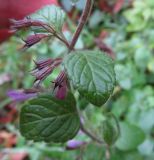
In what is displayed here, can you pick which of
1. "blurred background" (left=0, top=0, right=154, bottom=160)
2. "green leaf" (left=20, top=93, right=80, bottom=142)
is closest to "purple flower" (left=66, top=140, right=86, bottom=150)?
"blurred background" (left=0, top=0, right=154, bottom=160)

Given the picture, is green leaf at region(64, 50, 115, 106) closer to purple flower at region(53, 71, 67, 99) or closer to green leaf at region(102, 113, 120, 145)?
purple flower at region(53, 71, 67, 99)

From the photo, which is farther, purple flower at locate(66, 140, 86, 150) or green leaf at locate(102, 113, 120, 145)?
purple flower at locate(66, 140, 86, 150)

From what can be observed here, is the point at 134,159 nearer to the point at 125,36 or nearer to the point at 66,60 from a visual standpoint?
the point at 66,60

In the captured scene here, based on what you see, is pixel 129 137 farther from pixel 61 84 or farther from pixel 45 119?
pixel 61 84

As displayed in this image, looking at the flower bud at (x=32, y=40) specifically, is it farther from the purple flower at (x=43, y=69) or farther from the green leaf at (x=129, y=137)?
the green leaf at (x=129, y=137)

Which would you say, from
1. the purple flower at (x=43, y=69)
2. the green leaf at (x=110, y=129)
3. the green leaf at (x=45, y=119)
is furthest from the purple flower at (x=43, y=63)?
the green leaf at (x=110, y=129)

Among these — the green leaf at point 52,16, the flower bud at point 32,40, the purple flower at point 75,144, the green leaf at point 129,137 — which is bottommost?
the green leaf at point 129,137
